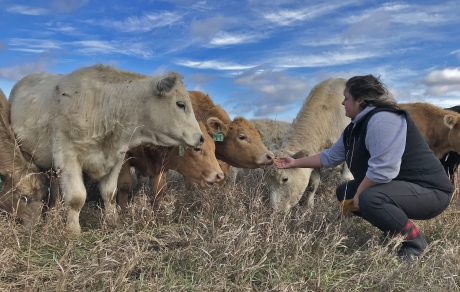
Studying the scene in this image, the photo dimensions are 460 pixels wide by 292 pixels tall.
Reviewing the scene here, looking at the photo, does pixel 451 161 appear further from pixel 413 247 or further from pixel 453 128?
pixel 413 247

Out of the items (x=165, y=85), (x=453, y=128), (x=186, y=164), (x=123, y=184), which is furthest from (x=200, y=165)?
(x=453, y=128)

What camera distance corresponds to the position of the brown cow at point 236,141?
7.45 metres

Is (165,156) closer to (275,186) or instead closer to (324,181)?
(275,186)

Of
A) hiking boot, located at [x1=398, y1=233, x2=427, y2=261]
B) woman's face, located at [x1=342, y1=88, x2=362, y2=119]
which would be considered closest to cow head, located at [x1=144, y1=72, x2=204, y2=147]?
woman's face, located at [x1=342, y1=88, x2=362, y2=119]

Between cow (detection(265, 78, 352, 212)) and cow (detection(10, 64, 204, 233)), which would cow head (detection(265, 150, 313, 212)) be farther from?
cow (detection(10, 64, 204, 233))

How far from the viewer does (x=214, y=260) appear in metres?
3.69

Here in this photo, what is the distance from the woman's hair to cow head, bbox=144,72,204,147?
197cm

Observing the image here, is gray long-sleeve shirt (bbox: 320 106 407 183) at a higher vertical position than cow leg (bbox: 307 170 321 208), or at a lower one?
higher

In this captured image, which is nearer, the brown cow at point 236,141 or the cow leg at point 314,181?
the brown cow at point 236,141

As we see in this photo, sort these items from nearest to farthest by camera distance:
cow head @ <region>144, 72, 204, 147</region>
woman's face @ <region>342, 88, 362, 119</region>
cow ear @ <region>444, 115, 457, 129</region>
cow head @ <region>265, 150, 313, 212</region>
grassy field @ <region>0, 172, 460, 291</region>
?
grassy field @ <region>0, 172, 460, 291</region> → woman's face @ <region>342, 88, 362, 119</region> → cow head @ <region>144, 72, 204, 147</region> → cow head @ <region>265, 150, 313, 212</region> → cow ear @ <region>444, 115, 457, 129</region>

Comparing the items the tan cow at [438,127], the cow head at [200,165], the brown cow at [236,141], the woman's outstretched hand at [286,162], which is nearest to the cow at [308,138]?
the brown cow at [236,141]

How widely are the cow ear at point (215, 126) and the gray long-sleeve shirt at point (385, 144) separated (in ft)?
11.2

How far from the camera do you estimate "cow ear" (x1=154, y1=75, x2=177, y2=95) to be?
5523 millimetres

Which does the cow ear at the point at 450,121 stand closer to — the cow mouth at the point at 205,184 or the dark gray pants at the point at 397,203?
the dark gray pants at the point at 397,203
